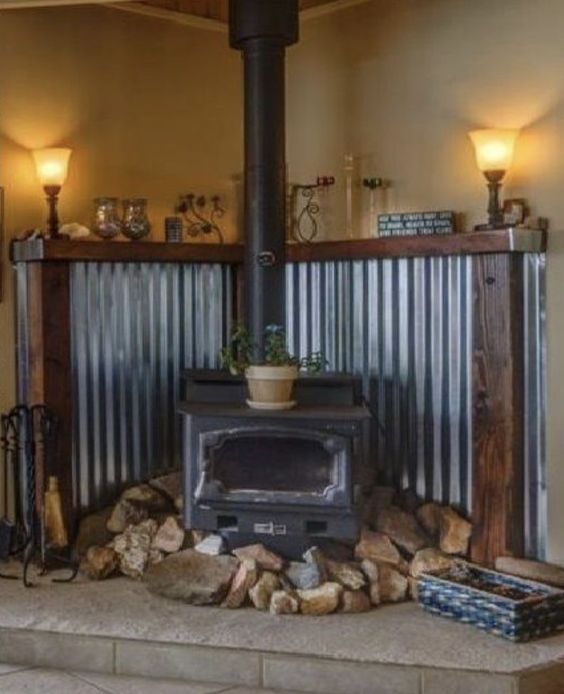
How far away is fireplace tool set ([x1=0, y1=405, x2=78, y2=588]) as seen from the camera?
170 inches

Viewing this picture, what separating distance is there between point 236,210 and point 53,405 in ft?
4.95

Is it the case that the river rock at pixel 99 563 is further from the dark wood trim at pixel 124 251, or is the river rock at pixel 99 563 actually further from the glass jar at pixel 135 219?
the glass jar at pixel 135 219

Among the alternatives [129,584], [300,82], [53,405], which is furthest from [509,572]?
[300,82]

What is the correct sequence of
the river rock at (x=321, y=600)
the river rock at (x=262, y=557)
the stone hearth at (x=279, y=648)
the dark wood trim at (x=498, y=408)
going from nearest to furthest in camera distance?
the stone hearth at (x=279, y=648) < the river rock at (x=321, y=600) < the river rock at (x=262, y=557) < the dark wood trim at (x=498, y=408)

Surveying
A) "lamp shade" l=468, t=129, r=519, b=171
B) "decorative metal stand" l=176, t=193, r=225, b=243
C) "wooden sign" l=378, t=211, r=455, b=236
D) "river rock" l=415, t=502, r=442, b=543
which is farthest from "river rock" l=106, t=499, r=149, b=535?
"lamp shade" l=468, t=129, r=519, b=171

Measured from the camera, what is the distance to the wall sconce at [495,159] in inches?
164

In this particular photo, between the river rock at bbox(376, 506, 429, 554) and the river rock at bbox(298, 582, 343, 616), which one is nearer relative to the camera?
the river rock at bbox(298, 582, 343, 616)

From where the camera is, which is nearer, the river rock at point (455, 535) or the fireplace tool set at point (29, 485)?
the river rock at point (455, 535)

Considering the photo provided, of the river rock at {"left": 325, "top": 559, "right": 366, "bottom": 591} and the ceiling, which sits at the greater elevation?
the ceiling

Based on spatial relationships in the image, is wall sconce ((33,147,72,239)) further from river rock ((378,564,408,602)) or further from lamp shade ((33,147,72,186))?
river rock ((378,564,408,602))

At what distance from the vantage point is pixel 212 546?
13.6 feet

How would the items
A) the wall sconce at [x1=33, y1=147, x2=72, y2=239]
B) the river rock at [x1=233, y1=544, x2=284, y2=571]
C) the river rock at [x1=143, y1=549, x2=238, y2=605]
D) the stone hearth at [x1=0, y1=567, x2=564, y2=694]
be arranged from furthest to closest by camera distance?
1. the wall sconce at [x1=33, y1=147, x2=72, y2=239]
2. the river rock at [x1=233, y1=544, x2=284, y2=571]
3. the river rock at [x1=143, y1=549, x2=238, y2=605]
4. the stone hearth at [x1=0, y1=567, x2=564, y2=694]

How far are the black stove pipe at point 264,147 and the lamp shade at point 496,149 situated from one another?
34.0 inches

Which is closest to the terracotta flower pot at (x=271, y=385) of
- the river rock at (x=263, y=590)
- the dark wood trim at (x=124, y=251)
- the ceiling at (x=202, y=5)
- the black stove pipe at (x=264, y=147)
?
the black stove pipe at (x=264, y=147)
